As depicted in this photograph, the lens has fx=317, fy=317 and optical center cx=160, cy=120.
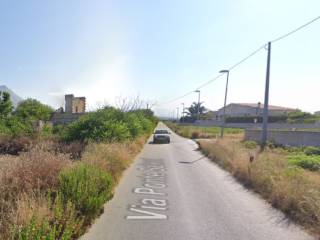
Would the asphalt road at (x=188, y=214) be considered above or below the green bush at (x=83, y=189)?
below

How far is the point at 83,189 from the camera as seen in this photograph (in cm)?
649

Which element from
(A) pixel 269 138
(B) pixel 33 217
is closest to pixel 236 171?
(B) pixel 33 217

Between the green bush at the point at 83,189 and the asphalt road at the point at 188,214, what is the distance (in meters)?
0.36

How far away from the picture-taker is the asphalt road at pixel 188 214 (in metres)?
5.89

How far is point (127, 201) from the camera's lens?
27.3ft

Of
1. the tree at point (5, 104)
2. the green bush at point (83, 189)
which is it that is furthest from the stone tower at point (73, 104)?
the green bush at point (83, 189)

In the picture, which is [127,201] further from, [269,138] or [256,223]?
[269,138]

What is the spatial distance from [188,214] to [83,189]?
8.01 feet

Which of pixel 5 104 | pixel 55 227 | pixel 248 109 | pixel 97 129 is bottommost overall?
pixel 55 227

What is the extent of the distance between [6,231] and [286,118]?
76959 mm

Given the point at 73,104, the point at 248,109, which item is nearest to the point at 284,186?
the point at 73,104

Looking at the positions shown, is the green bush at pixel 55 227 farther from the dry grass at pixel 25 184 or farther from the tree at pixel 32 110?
the tree at pixel 32 110

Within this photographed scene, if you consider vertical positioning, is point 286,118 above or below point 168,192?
above

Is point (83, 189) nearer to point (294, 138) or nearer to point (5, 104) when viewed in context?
point (294, 138)
